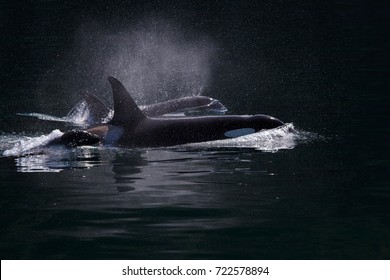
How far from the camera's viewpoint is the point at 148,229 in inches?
403

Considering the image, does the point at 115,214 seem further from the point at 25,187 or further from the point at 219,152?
the point at 219,152

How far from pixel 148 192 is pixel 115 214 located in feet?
3.84

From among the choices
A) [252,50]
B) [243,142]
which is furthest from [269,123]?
[252,50]

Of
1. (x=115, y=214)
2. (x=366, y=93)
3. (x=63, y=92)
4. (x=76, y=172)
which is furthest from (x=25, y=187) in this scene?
(x=63, y=92)

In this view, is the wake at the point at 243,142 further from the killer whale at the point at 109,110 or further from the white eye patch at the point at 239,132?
the killer whale at the point at 109,110

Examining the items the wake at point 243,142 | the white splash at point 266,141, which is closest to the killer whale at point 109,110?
the wake at point 243,142

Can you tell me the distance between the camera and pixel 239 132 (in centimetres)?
1622

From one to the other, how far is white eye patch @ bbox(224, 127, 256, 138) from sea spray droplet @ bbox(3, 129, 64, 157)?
9.10ft

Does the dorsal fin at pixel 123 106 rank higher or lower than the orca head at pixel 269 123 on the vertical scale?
higher

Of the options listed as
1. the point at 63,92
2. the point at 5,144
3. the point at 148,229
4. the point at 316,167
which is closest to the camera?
the point at 148,229

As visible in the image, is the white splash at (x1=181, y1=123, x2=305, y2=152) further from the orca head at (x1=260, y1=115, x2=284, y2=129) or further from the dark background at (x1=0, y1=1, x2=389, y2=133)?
the dark background at (x1=0, y1=1, x2=389, y2=133)

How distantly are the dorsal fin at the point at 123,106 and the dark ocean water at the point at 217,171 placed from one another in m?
0.91

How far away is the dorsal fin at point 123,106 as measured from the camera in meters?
16.0

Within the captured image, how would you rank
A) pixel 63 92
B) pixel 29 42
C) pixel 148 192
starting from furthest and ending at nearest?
pixel 29 42 < pixel 63 92 < pixel 148 192
